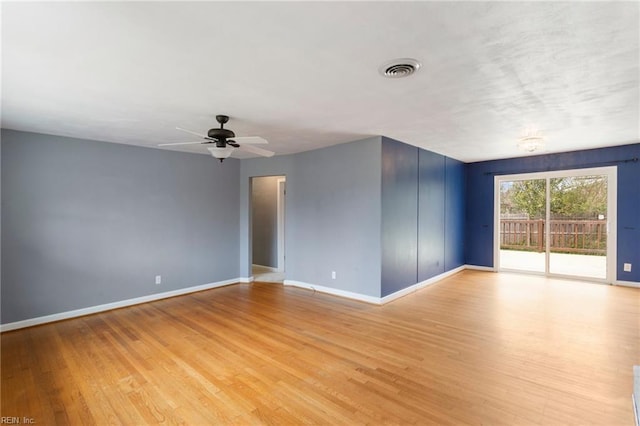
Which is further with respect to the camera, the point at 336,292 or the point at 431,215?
the point at 431,215

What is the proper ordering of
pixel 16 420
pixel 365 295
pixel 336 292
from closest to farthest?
pixel 16 420 → pixel 365 295 → pixel 336 292

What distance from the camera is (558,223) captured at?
6.00 m

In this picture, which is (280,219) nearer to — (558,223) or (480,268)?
(480,268)

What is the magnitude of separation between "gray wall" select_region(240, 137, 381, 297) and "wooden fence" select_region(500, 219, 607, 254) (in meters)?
4.10

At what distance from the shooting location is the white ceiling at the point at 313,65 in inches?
62.4

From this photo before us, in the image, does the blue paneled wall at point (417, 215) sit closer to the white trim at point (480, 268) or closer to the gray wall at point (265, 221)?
the white trim at point (480, 268)

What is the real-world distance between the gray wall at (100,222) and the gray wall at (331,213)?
809 millimetres

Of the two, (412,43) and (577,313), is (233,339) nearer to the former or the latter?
(412,43)

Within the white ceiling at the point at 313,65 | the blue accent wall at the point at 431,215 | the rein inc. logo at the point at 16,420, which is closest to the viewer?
the white ceiling at the point at 313,65

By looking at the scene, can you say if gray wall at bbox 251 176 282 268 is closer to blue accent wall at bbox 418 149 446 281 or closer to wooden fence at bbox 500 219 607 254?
blue accent wall at bbox 418 149 446 281

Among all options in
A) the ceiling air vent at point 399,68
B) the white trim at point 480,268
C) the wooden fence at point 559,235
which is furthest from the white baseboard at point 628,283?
the ceiling air vent at point 399,68

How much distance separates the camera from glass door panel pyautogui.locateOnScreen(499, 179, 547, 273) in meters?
6.24

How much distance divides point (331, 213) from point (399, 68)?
2985 mm

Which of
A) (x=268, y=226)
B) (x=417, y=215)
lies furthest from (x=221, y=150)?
(x=268, y=226)
